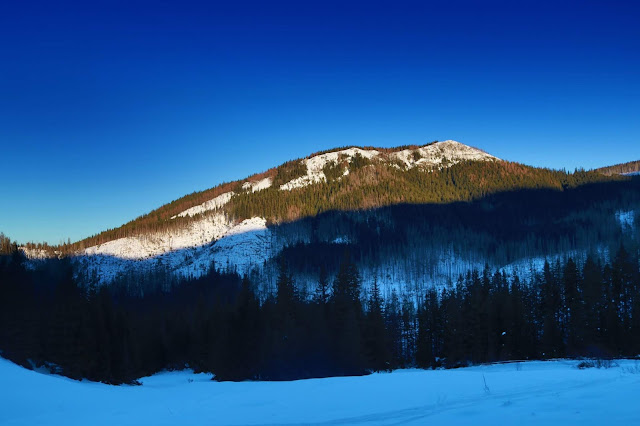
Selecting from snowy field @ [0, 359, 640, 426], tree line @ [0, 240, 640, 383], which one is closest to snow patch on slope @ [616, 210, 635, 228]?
tree line @ [0, 240, 640, 383]

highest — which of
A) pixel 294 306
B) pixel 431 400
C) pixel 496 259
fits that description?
pixel 431 400

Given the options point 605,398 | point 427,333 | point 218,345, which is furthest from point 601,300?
point 605,398

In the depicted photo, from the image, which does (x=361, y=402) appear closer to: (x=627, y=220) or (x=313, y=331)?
(x=313, y=331)

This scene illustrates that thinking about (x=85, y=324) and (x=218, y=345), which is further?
(x=218, y=345)

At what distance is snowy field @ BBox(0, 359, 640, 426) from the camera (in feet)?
28.0

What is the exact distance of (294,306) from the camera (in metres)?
44.2

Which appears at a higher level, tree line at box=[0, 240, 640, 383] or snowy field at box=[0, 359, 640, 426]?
snowy field at box=[0, 359, 640, 426]

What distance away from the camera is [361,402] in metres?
11.4

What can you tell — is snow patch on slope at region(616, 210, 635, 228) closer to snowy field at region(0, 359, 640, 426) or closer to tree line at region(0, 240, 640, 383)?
tree line at region(0, 240, 640, 383)

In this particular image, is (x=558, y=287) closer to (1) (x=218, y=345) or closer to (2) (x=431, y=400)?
(1) (x=218, y=345)

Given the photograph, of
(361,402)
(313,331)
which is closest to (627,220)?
(313,331)

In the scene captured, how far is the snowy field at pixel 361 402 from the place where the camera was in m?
8.52

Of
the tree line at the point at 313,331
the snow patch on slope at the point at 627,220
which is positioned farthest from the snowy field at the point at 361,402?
the snow patch on slope at the point at 627,220

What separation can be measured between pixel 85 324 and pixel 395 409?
37418mm
